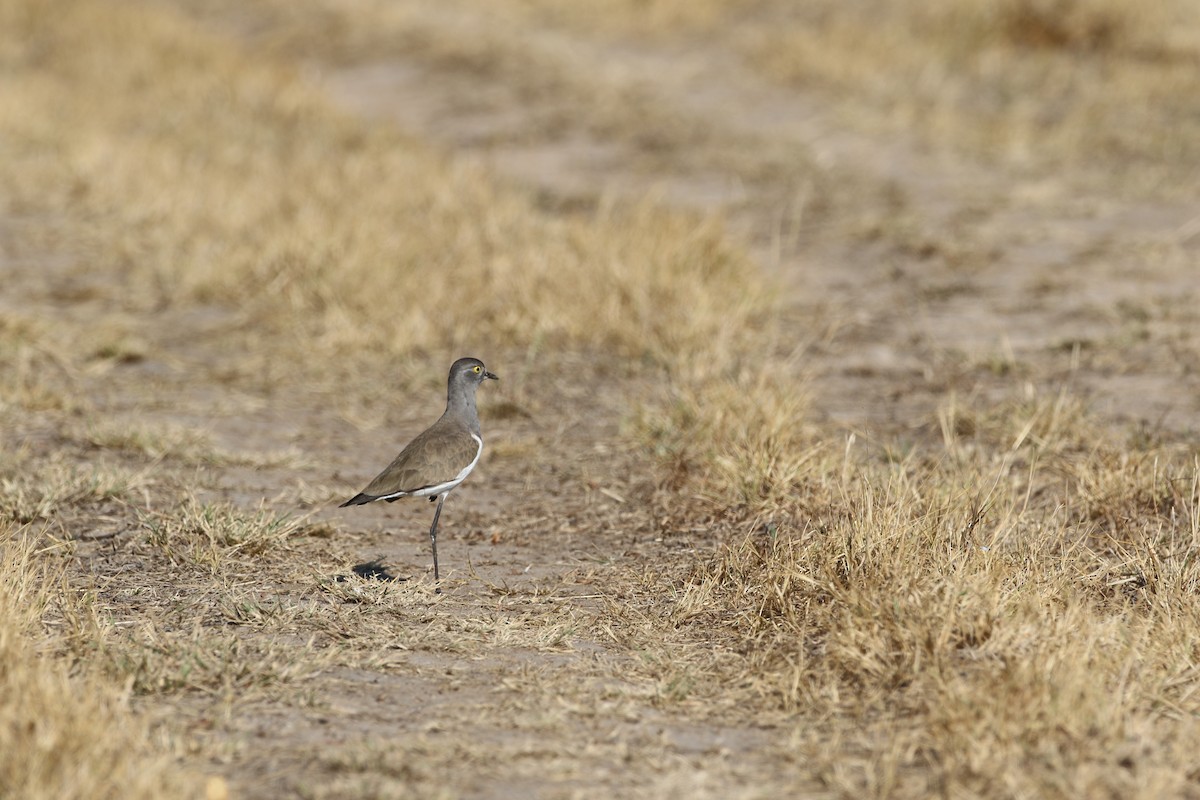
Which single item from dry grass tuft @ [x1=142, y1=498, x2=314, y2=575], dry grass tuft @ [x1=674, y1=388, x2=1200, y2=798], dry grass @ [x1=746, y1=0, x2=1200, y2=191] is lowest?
dry grass tuft @ [x1=142, y1=498, x2=314, y2=575]

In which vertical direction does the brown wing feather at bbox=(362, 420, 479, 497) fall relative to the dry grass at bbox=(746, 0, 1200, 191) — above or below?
below

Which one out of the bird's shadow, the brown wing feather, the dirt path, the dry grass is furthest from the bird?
the dry grass

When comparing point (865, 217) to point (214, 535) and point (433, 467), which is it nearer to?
point (433, 467)

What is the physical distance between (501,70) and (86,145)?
5.36 metres

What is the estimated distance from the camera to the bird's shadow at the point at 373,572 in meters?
5.08

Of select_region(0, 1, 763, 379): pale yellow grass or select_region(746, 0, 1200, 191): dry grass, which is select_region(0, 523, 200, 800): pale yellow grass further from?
select_region(746, 0, 1200, 191): dry grass

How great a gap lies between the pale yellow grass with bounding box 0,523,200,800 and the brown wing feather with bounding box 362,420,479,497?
1234 mm

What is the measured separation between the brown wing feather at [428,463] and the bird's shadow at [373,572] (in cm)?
33

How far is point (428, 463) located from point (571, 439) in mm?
1944

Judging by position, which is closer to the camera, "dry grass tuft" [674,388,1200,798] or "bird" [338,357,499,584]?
A: "dry grass tuft" [674,388,1200,798]

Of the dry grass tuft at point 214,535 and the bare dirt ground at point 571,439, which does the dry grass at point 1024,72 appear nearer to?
the bare dirt ground at point 571,439

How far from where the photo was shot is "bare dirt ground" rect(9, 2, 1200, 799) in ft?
12.6

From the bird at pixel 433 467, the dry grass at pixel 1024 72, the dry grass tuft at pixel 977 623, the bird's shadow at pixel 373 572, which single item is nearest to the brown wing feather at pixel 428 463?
the bird at pixel 433 467

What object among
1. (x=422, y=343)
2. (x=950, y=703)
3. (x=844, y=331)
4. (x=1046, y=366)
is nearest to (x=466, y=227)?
(x=422, y=343)
